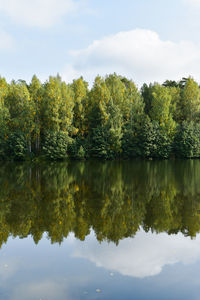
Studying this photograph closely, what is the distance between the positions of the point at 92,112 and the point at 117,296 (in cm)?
4814

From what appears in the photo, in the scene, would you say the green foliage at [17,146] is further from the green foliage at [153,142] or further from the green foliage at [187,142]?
the green foliage at [187,142]

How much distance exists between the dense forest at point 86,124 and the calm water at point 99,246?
31750 mm

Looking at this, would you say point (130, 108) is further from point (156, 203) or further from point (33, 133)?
point (156, 203)

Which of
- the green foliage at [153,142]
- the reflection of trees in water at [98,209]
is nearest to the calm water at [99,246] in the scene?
the reflection of trees in water at [98,209]

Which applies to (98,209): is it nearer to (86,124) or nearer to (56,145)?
(56,145)

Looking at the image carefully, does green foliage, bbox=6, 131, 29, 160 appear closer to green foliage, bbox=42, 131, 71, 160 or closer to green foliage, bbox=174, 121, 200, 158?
green foliage, bbox=42, 131, 71, 160

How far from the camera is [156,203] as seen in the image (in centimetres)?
1524

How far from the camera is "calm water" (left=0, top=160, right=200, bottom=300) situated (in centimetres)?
711

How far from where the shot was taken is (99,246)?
973 centimetres

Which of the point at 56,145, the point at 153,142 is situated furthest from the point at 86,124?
the point at 153,142

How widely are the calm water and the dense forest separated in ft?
104

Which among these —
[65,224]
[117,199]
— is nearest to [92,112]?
[117,199]

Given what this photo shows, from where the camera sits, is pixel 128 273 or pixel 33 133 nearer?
pixel 128 273

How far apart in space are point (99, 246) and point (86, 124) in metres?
45.7
